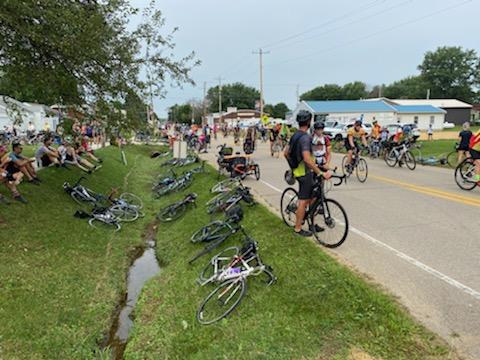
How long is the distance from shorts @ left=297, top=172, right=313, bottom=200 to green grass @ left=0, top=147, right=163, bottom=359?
Result: 3581 millimetres

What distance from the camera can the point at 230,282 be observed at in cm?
538

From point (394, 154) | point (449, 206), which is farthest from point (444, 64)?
point (449, 206)

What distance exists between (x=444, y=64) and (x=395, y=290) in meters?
102

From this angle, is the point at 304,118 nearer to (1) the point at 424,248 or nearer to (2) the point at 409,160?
(1) the point at 424,248

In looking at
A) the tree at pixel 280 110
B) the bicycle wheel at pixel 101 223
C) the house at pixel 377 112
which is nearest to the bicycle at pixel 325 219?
the bicycle wheel at pixel 101 223

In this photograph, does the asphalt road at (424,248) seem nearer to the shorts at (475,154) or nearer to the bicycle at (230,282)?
the shorts at (475,154)

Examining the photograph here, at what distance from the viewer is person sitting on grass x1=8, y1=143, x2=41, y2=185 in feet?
34.6

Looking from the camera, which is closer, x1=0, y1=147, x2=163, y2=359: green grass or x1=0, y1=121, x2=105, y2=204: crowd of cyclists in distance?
x1=0, y1=147, x2=163, y2=359: green grass

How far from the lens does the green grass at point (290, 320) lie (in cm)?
381

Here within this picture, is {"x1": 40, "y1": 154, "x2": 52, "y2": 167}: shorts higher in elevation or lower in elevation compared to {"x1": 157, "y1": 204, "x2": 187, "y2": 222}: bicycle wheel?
higher

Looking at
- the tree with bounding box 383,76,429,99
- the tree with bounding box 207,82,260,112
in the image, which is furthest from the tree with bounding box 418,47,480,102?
the tree with bounding box 207,82,260,112

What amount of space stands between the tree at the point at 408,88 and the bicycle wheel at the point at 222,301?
98.7m

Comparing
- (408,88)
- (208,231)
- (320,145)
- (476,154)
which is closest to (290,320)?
(208,231)

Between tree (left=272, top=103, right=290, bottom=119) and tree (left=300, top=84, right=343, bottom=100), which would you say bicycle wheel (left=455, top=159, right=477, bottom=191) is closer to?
tree (left=300, top=84, right=343, bottom=100)
